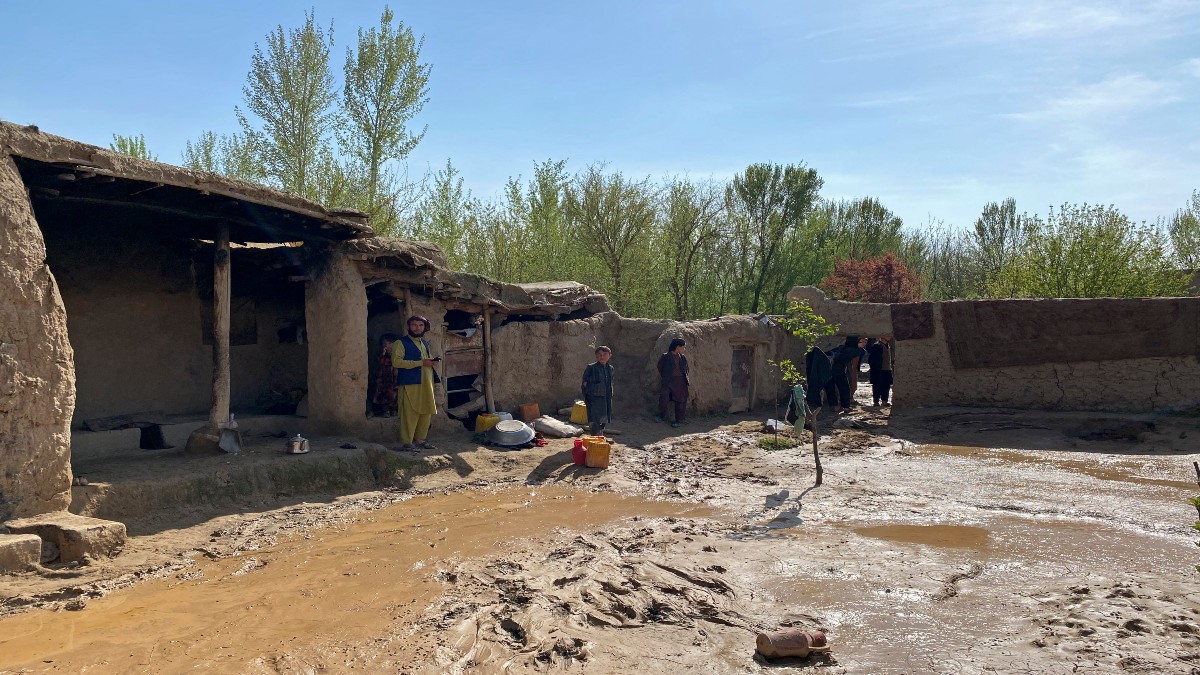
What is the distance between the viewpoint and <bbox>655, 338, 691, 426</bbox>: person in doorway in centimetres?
1277

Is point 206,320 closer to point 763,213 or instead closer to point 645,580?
point 645,580

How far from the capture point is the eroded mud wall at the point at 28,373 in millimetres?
5707

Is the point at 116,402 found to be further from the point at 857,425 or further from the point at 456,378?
the point at 857,425

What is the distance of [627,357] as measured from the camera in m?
13.6

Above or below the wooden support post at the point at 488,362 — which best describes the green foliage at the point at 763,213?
above

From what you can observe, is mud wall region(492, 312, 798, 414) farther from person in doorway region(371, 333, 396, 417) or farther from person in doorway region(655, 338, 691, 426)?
person in doorway region(371, 333, 396, 417)

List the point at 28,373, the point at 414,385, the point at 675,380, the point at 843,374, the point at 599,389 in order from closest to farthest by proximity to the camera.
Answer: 1. the point at 28,373
2. the point at 414,385
3. the point at 599,389
4. the point at 675,380
5. the point at 843,374

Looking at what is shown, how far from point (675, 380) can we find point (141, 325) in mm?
7275

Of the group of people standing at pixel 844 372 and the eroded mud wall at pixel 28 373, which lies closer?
the eroded mud wall at pixel 28 373

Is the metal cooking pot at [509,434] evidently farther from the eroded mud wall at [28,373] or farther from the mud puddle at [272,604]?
the eroded mud wall at [28,373]

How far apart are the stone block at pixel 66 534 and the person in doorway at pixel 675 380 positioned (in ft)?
27.2

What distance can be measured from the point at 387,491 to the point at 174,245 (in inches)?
154

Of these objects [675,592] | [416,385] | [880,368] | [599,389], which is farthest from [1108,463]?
[416,385]

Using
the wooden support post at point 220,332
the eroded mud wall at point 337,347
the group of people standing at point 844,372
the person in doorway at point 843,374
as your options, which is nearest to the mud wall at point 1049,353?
the group of people standing at point 844,372
